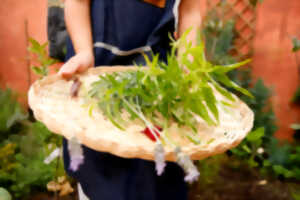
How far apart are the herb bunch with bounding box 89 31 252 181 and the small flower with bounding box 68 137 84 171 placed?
0.18 m

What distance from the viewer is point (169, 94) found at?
86 centimetres

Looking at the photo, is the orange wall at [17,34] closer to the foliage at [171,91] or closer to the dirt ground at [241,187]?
the dirt ground at [241,187]

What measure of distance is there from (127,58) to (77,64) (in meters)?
0.29

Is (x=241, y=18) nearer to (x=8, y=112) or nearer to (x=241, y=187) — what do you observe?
(x=241, y=187)

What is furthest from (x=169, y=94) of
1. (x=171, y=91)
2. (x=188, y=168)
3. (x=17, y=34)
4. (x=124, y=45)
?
(x=17, y=34)

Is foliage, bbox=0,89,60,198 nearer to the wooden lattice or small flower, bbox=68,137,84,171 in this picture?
small flower, bbox=68,137,84,171

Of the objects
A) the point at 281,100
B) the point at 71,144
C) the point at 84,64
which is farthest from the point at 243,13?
the point at 71,144

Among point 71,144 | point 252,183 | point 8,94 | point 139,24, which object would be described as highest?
point 139,24

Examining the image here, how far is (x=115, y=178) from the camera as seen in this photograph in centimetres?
93

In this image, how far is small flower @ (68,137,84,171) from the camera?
62 cm

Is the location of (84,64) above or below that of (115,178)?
above

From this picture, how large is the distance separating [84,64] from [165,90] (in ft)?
1.16

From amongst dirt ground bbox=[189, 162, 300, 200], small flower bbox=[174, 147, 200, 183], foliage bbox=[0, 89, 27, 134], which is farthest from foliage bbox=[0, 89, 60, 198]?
small flower bbox=[174, 147, 200, 183]

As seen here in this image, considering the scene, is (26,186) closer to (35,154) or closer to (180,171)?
(35,154)
